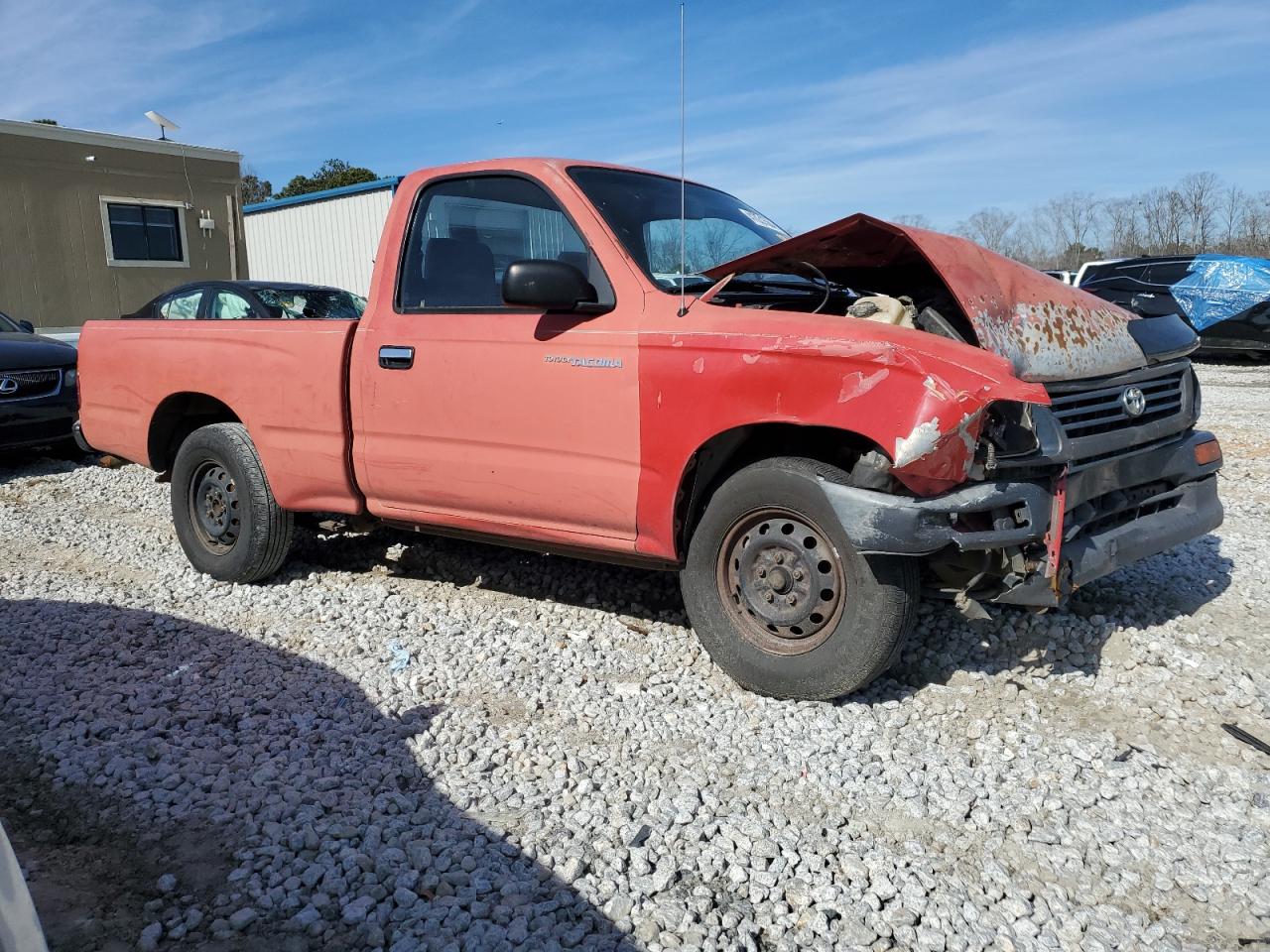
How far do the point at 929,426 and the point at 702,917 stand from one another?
156cm

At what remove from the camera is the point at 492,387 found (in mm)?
4047

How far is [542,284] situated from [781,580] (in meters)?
1.41

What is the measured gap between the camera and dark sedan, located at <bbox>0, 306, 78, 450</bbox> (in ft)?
27.4

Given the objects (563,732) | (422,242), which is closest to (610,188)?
(422,242)

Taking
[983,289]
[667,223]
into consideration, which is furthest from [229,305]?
[983,289]

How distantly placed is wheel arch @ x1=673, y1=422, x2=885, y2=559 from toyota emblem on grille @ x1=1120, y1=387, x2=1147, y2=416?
3.29 ft

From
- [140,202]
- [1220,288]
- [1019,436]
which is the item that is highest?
[140,202]

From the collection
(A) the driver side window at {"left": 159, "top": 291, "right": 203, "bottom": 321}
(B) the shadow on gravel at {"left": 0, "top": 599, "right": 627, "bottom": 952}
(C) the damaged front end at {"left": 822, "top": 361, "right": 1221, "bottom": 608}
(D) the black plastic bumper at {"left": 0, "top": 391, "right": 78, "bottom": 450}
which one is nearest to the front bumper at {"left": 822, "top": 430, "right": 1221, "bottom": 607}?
(C) the damaged front end at {"left": 822, "top": 361, "right": 1221, "bottom": 608}

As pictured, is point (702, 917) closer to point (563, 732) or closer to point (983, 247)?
point (563, 732)

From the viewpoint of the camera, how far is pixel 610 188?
419 centimetres

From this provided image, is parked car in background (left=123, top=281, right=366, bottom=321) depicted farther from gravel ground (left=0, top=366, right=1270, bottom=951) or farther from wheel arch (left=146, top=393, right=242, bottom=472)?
gravel ground (left=0, top=366, right=1270, bottom=951)

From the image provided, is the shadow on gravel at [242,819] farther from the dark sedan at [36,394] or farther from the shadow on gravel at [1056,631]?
the dark sedan at [36,394]

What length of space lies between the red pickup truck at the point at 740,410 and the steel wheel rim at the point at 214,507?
267 mm

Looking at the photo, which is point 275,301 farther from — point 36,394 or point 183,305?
point 36,394
